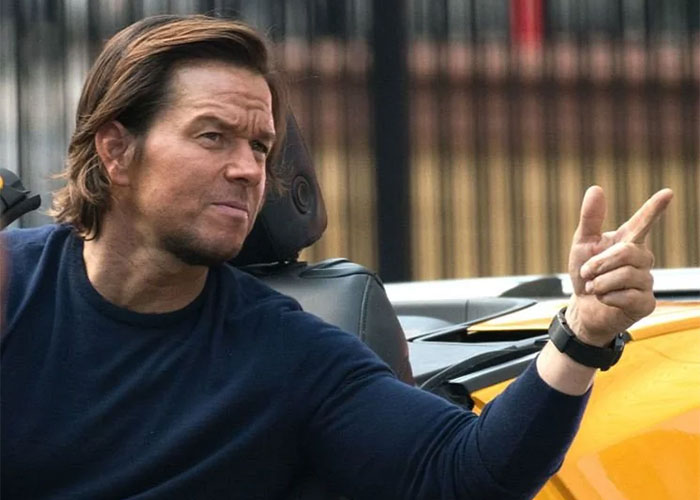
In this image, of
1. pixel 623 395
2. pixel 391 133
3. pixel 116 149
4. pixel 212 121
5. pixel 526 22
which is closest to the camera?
pixel 212 121

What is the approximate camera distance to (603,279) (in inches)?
72.3

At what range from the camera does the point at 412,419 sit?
204 centimetres

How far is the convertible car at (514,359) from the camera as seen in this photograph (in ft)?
7.45

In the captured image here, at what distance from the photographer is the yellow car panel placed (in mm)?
2254

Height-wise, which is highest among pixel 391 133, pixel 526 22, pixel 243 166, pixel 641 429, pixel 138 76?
pixel 526 22

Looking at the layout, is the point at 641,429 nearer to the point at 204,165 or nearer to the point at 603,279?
the point at 603,279

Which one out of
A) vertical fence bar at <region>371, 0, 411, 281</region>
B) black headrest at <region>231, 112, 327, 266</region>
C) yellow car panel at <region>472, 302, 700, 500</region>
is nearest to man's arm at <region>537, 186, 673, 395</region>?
yellow car panel at <region>472, 302, 700, 500</region>

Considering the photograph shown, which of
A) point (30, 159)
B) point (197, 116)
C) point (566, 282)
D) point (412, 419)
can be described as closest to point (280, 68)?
point (197, 116)

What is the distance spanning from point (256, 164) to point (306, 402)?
31 cm

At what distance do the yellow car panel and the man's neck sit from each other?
16.2 inches

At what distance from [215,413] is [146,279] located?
0.22m

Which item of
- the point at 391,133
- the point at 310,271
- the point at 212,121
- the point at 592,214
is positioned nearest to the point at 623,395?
the point at 310,271

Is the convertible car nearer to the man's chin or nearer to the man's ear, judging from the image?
the man's ear

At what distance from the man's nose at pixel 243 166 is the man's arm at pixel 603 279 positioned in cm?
45
